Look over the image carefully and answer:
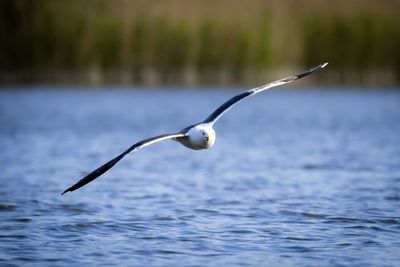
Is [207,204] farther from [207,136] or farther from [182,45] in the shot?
[182,45]

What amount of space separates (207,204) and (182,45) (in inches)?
4832

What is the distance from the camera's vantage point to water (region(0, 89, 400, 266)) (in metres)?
15.9

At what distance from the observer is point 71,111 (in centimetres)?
7481

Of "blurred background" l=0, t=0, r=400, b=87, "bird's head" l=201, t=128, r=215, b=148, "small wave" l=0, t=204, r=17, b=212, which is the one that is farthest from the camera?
"blurred background" l=0, t=0, r=400, b=87

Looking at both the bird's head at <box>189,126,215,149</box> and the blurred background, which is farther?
the blurred background

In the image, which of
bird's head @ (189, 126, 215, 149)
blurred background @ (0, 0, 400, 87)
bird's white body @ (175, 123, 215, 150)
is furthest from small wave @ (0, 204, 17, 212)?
blurred background @ (0, 0, 400, 87)

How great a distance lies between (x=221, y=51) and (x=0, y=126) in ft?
306

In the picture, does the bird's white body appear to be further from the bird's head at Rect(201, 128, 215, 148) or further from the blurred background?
the blurred background

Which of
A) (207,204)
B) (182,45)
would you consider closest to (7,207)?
(207,204)

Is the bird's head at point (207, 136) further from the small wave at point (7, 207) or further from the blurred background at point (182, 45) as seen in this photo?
the blurred background at point (182, 45)

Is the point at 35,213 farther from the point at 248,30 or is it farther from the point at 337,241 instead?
the point at 248,30

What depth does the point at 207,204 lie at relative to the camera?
68.8 ft

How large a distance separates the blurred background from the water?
9627 cm

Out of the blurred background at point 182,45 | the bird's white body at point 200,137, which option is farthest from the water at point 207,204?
the blurred background at point 182,45
